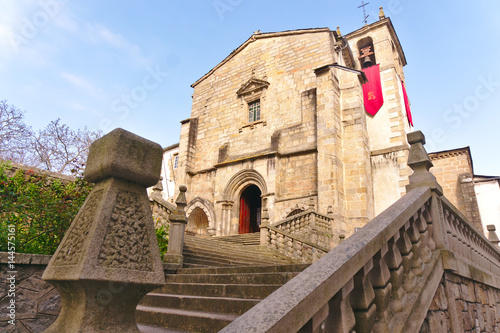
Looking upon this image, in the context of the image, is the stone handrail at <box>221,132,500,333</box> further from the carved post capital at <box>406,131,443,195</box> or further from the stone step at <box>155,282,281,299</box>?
the stone step at <box>155,282,281,299</box>

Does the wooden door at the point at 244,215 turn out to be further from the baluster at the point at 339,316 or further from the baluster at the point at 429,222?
the baluster at the point at 339,316

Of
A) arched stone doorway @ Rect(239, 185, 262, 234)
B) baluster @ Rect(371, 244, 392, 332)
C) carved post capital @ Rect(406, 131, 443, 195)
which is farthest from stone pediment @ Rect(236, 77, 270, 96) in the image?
baluster @ Rect(371, 244, 392, 332)

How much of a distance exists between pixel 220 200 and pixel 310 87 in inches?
286

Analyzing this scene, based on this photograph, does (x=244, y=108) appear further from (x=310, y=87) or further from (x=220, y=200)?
(x=220, y=200)

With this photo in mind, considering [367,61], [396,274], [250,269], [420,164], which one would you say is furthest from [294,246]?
[367,61]

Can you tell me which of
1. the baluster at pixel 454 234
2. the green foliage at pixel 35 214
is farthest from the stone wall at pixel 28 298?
the baluster at pixel 454 234

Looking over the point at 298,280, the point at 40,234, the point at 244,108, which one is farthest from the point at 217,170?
the point at 298,280

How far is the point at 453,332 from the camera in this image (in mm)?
3516

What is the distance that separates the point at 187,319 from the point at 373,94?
54.8ft

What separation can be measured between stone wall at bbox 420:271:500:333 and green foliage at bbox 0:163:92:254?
5190 mm

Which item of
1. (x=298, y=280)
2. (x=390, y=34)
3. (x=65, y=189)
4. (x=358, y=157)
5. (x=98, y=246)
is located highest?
(x=390, y=34)

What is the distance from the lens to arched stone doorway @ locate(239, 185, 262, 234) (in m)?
16.0

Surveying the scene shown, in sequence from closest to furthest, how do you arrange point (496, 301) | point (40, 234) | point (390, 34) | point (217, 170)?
point (40, 234) → point (496, 301) → point (217, 170) → point (390, 34)

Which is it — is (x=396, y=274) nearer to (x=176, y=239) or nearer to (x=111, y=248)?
(x=111, y=248)
